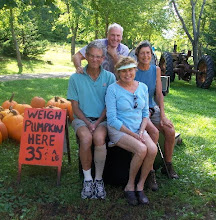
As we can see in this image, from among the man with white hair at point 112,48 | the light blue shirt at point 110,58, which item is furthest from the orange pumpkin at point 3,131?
the light blue shirt at point 110,58

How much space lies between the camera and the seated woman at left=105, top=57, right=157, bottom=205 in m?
3.30

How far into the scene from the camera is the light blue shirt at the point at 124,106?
3.41m

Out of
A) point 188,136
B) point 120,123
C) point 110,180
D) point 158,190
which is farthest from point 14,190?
point 188,136

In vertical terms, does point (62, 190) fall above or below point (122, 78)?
below

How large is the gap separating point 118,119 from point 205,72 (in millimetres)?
9811

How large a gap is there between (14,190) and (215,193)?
2.24 metres

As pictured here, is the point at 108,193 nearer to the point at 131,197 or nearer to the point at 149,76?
the point at 131,197

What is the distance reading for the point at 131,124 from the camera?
11.3ft

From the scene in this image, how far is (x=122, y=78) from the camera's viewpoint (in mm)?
3475

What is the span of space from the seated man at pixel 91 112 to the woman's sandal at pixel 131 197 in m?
0.25

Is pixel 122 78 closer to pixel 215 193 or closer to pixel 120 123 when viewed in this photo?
pixel 120 123

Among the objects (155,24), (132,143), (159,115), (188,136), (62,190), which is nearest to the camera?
(132,143)

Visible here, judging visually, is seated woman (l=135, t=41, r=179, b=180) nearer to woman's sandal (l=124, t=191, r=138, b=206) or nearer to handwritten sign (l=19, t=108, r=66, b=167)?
woman's sandal (l=124, t=191, r=138, b=206)

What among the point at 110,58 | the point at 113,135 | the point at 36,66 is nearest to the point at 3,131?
the point at 110,58
